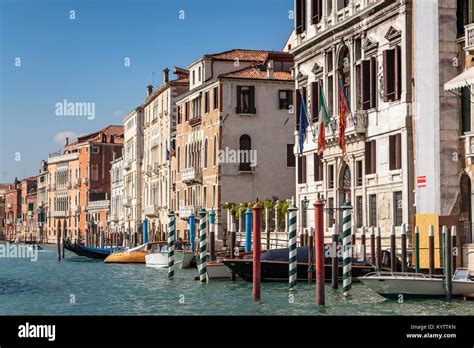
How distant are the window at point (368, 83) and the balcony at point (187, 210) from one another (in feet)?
57.0

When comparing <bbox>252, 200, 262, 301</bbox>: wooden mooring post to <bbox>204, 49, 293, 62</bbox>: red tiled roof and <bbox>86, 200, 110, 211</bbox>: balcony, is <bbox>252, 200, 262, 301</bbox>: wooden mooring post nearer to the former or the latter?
<bbox>204, 49, 293, 62</bbox>: red tiled roof

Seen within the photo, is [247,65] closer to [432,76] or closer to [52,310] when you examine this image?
[432,76]

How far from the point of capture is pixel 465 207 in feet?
74.4

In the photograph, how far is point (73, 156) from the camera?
83.0 m

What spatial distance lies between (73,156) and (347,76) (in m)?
56.9

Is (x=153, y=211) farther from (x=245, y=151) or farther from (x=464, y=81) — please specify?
(x=464, y=81)

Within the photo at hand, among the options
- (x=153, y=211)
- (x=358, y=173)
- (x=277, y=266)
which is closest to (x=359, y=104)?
(x=358, y=173)

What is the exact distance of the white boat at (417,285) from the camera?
18156mm

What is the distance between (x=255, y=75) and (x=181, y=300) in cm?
2239

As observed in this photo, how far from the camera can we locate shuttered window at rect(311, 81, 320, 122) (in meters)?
30.7

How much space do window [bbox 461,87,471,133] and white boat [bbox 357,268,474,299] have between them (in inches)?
196

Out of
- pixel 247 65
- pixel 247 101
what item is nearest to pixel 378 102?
pixel 247 101

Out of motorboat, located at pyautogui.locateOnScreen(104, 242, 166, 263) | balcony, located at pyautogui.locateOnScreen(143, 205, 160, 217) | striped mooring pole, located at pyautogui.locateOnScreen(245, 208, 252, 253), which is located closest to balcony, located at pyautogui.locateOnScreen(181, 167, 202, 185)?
motorboat, located at pyautogui.locateOnScreen(104, 242, 166, 263)

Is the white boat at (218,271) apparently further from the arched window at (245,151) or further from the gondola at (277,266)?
the arched window at (245,151)
